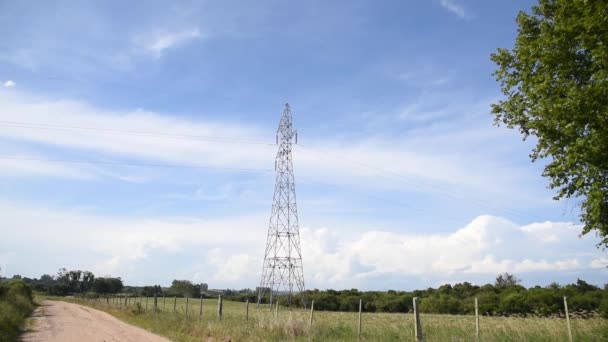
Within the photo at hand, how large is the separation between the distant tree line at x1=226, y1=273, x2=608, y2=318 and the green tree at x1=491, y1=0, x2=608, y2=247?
1456cm

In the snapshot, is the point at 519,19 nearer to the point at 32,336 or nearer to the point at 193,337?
the point at 193,337

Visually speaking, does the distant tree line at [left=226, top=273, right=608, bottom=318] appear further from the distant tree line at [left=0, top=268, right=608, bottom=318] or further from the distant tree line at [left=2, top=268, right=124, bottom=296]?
the distant tree line at [left=2, top=268, right=124, bottom=296]

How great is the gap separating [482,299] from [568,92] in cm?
4550

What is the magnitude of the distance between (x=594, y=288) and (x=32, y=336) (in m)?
54.8

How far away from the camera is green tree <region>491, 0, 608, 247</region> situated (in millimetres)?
14148

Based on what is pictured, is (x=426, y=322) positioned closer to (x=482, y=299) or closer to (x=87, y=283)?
(x=482, y=299)

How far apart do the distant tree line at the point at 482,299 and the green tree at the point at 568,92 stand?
14556 mm

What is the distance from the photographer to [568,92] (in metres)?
14.8

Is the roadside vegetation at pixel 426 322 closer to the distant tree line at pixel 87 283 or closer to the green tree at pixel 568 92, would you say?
the green tree at pixel 568 92

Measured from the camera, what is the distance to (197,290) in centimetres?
11525

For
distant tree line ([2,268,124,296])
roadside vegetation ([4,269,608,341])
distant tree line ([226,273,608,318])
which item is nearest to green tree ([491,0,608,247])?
roadside vegetation ([4,269,608,341])

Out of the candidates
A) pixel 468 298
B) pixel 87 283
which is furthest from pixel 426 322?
pixel 87 283

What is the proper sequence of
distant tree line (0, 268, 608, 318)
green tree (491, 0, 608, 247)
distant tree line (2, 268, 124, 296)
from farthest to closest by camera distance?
distant tree line (2, 268, 124, 296)
distant tree line (0, 268, 608, 318)
green tree (491, 0, 608, 247)

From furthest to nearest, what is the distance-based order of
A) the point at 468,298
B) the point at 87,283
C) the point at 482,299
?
the point at 87,283, the point at 468,298, the point at 482,299
